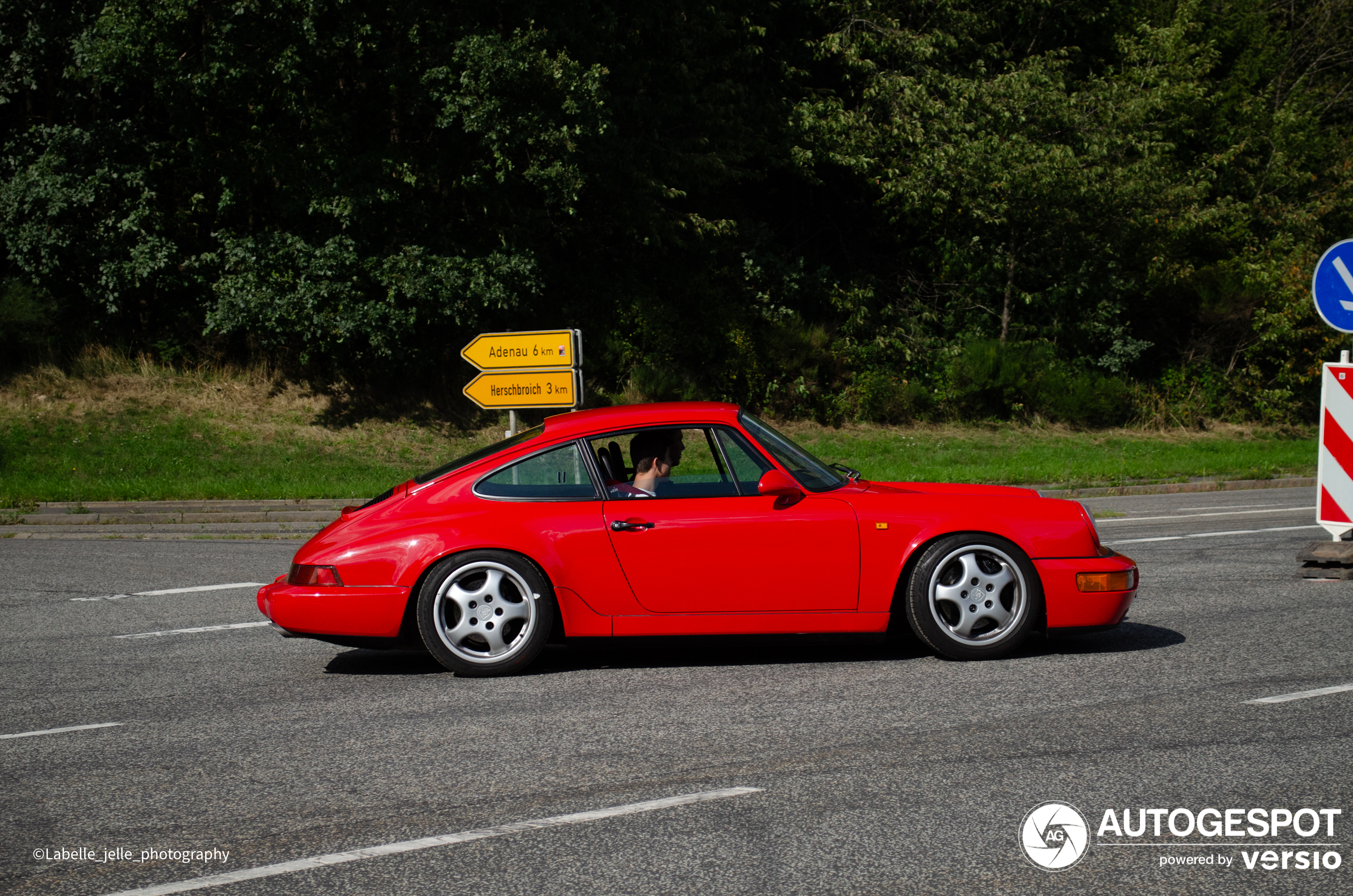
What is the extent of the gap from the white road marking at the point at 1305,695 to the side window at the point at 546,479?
338 centimetres

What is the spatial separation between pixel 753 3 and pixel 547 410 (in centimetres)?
1208

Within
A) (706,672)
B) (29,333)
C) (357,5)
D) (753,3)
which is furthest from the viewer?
(753,3)

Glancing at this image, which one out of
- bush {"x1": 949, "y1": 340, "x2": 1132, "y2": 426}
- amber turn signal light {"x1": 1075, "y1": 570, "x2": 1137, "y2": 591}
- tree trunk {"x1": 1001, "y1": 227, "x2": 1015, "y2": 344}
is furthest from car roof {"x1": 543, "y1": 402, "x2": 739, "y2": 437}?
tree trunk {"x1": 1001, "y1": 227, "x2": 1015, "y2": 344}

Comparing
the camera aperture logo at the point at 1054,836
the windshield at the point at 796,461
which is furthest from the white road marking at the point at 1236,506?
the camera aperture logo at the point at 1054,836

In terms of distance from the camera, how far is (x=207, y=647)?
717cm

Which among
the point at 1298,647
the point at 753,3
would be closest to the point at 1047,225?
the point at 753,3

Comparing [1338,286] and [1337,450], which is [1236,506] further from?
[1337,450]

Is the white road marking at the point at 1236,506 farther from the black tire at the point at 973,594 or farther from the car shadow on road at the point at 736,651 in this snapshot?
the black tire at the point at 973,594

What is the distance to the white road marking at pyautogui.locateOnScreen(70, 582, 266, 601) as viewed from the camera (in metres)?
9.19

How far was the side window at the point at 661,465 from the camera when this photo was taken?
6.28 meters

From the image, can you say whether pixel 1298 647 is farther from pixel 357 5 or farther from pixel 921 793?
pixel 357 5

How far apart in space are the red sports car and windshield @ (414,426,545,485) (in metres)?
0.29

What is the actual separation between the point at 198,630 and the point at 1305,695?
654 centimetres

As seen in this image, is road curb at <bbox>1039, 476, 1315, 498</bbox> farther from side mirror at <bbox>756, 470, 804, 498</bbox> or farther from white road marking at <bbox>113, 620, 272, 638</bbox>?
white road marking at <bbox>113, 620, 272, 638</bbox>
